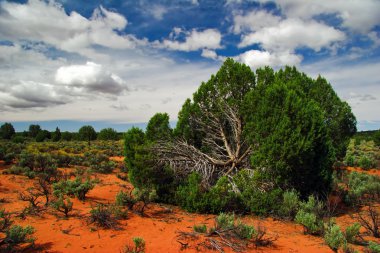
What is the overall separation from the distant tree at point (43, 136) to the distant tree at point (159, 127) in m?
47.0

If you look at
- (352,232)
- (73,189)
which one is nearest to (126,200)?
(73,189)

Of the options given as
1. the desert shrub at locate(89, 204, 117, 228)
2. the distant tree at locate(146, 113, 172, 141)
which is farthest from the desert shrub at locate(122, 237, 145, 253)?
the distant tree at locate(146, 113, 172, 141)

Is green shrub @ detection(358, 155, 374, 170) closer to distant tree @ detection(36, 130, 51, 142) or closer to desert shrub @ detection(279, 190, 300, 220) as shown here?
desert shrub @ detection(279, 190, 300, 220)

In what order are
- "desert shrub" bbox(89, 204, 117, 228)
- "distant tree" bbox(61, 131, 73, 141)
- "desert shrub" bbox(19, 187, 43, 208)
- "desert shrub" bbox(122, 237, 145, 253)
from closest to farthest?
"desert shrub" bbox(122, 237, 145, 253) < "desert shrub" bbox(89, 204, 117, 228) < "desert shrub" bbox(19, 187, 43, 208) < "distant tree" bbox(61, 131, 73, 141)

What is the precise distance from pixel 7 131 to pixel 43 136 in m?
6.23

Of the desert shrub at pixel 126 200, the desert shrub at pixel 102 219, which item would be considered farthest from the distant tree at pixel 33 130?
the desert shrub at pixel 102 219

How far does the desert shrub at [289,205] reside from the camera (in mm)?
10227

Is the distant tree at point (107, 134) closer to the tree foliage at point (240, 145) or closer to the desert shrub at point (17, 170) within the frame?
the desert shrub at point (17, 170)

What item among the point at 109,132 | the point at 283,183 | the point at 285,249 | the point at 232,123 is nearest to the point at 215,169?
the point at 232,123

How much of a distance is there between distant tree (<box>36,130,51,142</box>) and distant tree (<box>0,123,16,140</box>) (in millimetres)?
4789

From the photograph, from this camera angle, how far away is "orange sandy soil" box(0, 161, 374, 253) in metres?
6.95

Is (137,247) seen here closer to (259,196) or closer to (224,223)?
(224,223)

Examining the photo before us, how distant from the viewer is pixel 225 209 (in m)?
11.1

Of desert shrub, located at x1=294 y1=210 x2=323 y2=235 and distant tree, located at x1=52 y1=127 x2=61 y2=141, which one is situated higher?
distant tree, located at x1=52 y1=127 x2=61 y2=141
